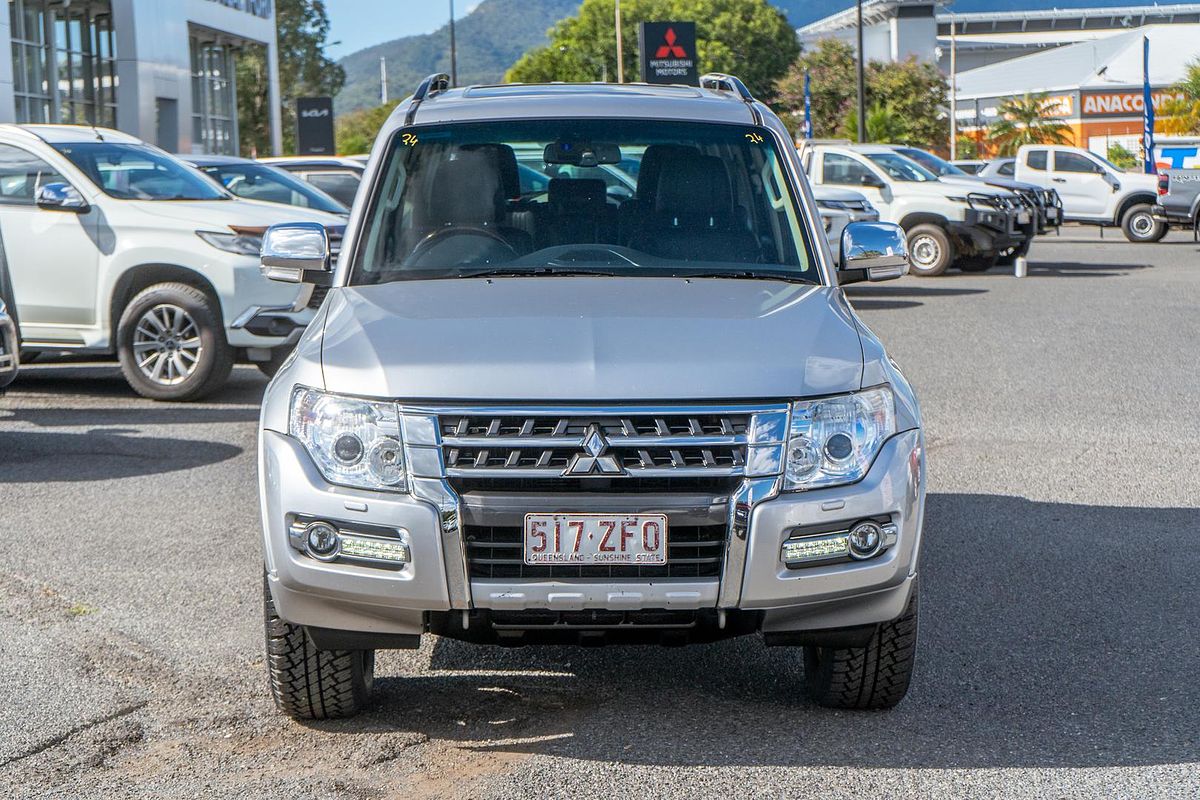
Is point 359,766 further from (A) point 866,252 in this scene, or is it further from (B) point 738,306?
(A) point 866,252

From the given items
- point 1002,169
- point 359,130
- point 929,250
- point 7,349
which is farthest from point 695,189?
point 359,130

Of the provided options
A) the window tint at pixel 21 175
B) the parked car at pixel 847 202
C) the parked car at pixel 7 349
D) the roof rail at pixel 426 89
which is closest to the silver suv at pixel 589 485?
the roof rail at pixel 426 89

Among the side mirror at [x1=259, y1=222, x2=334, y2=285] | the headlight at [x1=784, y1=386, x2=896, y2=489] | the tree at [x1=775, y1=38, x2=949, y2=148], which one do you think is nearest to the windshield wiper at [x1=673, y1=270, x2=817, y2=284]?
the headlight at [x1=784, y1=386, x2=896, y2=489]

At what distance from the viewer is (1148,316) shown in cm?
1677

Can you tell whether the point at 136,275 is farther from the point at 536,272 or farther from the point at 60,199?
the point at 536,272

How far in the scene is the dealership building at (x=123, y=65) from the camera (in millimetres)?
36312

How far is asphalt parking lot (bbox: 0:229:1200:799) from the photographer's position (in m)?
4.15

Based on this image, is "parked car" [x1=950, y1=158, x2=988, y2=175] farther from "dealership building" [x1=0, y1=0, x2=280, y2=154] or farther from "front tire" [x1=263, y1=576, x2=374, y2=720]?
"front tire" [x1=263, y1=576, x2=374, y2=720]

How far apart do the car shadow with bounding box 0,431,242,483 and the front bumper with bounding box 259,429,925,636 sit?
4930mm

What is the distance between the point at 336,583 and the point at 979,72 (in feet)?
320

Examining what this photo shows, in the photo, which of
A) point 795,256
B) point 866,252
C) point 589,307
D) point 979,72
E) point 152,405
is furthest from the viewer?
point 979,72

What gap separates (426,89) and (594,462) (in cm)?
263

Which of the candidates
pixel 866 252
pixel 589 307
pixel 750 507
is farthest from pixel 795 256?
pixel 750 507

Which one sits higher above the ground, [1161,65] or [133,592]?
[1161,65]
